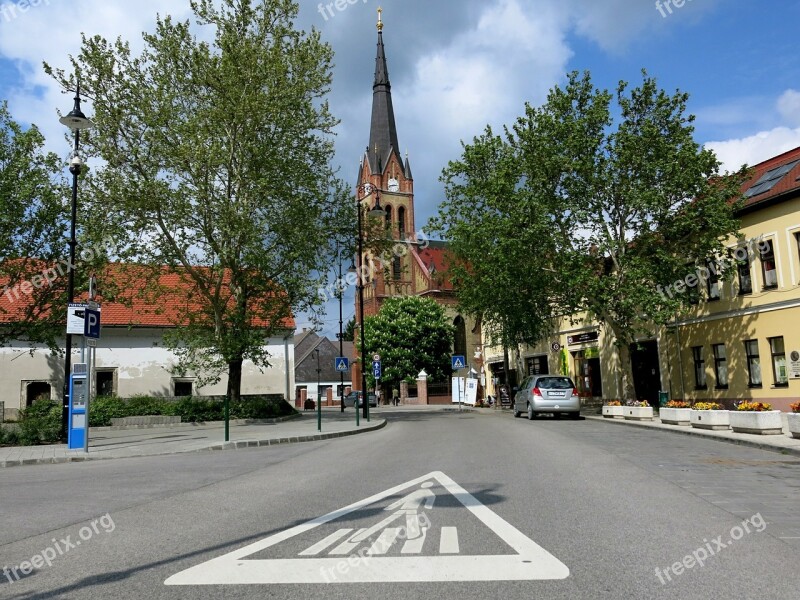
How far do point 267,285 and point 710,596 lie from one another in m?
23.2

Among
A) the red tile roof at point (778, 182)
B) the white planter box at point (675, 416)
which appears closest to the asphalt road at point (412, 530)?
the white planter box at point (675, 416)

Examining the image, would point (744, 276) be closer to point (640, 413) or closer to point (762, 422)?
point (640, 413)

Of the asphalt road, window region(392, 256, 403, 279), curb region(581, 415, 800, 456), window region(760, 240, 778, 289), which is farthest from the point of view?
window region(392, 256, 403, 279)

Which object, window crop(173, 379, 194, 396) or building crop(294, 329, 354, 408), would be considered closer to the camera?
window crop(173, 379, 194, 396)

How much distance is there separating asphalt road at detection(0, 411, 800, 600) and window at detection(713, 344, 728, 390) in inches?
672

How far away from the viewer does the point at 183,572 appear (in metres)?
4.94

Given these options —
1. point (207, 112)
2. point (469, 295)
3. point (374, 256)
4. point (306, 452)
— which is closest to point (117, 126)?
point (207, 112)

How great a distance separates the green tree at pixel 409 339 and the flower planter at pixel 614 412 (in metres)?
36.4

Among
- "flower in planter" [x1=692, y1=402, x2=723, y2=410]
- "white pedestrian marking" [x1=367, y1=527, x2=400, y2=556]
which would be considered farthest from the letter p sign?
"flower in planter" [x1=692, y1=402, x2=723, y2=410]

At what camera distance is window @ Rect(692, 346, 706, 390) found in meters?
29.4

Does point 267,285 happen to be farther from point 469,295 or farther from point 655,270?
point 655,270

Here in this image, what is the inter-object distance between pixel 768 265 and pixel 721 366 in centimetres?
486

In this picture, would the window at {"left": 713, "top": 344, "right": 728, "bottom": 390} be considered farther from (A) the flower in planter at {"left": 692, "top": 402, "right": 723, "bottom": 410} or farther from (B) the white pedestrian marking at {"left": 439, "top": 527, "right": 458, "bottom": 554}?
(B) the white pedestrian marking at {"left": 439, "top": 527, "right": 458, "bottom": 554}

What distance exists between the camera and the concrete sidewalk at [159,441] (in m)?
15.0
